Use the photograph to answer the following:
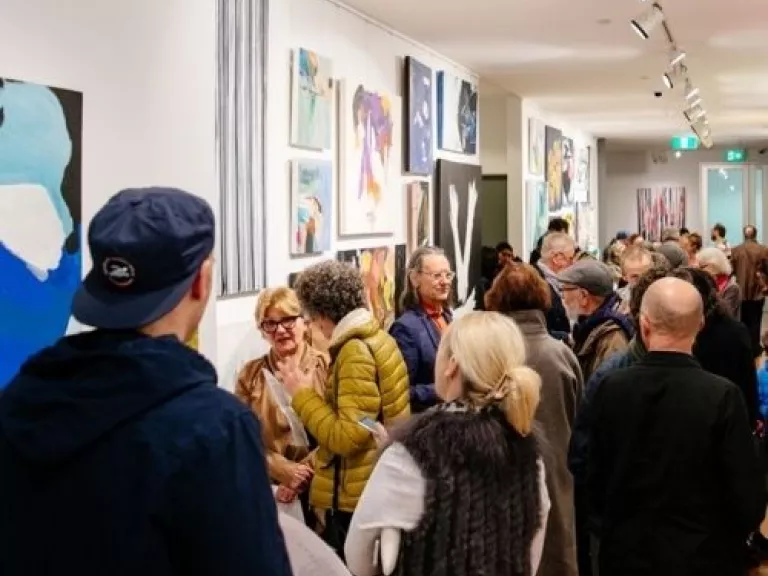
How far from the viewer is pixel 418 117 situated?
299 inches

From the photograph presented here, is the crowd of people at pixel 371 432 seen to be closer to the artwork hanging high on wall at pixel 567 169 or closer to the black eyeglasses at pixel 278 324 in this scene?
the black eyeglasses at pixel 278 324

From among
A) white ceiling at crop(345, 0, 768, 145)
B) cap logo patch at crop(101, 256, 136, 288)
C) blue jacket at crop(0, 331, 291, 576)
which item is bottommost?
blue jacket at crop(0, 331, 291, 576)

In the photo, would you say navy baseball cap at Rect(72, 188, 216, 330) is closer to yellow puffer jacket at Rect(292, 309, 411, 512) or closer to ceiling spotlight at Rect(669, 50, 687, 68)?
yellow puffer jacket at Rect(292, 309, 411, 512)

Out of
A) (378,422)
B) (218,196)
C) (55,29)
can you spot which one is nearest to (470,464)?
(378,422)

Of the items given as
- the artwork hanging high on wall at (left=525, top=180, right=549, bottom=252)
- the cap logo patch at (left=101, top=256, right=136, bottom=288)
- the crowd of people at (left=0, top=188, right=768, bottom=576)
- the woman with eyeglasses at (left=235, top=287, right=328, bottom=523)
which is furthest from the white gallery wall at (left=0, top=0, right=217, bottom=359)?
the artwork hanging high on wall at (left=525, top=180, right=549, bottom=252)

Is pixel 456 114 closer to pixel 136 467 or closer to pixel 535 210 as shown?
pixel 535 210

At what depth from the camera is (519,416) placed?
2605 millimetres

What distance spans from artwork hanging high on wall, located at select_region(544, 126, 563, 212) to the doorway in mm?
11522

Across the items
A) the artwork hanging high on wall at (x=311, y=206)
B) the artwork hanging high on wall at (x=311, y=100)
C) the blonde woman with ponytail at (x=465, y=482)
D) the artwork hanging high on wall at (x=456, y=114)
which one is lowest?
the blonde woman with ponytail at (x=465, y=482)

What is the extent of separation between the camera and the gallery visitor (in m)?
3.56

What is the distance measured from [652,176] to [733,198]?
2165 mm

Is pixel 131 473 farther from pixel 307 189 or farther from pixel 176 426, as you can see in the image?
pixel 307 189

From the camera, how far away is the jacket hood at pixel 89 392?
148cm

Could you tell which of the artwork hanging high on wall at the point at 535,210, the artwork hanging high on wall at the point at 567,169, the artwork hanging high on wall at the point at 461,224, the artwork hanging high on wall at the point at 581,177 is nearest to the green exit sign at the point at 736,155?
the artwork hanging high on wall at the point at 581,177
